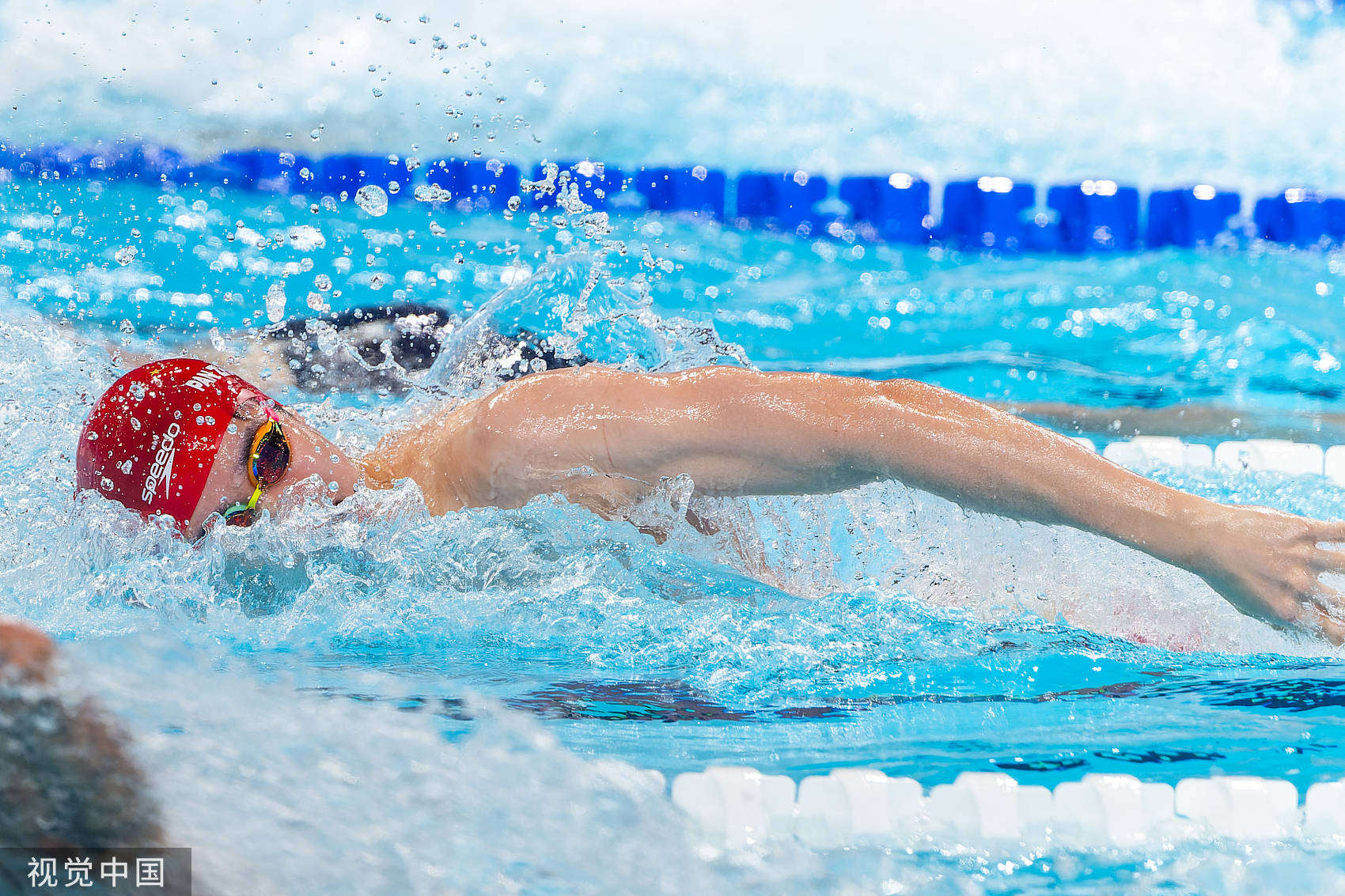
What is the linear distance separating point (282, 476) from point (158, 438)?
0.19 m

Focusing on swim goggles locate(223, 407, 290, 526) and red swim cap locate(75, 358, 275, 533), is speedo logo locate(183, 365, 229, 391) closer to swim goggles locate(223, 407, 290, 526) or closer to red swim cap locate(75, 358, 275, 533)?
red swim cap locate(75, 358, 275, 533)

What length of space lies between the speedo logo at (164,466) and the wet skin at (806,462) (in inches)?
2.4

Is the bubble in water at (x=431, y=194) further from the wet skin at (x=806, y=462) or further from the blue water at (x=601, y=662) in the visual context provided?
the wet skin at (x=806, y=462)

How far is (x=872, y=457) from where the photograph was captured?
5.09 feet

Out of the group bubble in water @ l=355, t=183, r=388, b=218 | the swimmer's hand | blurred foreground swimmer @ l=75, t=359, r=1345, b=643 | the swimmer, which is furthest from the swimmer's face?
bubble in water @ l=355, t=183, r=388, b=218

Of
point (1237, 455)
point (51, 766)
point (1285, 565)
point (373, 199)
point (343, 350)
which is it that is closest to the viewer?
point (51, 766)

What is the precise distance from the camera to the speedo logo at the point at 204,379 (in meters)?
1.83

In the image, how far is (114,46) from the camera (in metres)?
5.69

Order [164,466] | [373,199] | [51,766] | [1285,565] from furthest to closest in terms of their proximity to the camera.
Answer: [373,199]
[164,466]
[1285,565]
[51,766]

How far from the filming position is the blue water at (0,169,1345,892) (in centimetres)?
107

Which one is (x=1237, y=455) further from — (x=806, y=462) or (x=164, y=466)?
(x=164, y=466)

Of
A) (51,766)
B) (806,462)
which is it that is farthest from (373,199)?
(51,766)

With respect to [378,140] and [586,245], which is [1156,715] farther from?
[378,140]

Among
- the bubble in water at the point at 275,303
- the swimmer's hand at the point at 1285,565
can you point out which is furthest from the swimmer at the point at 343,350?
the swimmer's hand at the point at 1285,565
